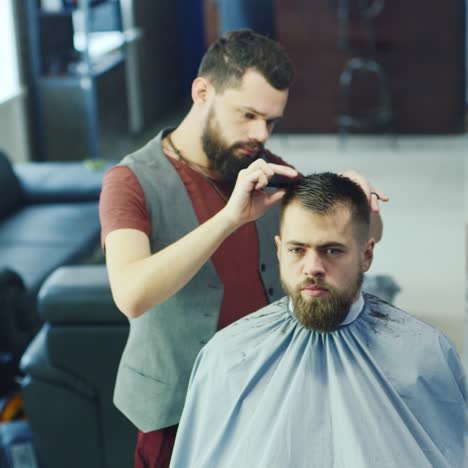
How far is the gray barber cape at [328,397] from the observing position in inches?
60.3

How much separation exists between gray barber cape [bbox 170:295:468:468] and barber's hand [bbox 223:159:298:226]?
0.80 ft

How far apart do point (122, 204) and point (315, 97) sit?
566cm

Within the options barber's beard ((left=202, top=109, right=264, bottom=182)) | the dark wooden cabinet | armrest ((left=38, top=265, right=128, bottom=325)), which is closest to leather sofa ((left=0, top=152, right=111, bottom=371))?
armrest ((left=38, top=265, right=128, bottom=325))

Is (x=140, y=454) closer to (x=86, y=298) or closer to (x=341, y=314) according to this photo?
(x=341, y=314)

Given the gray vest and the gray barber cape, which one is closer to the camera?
the gray barber cape

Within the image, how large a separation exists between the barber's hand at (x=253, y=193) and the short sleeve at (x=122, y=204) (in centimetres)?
24

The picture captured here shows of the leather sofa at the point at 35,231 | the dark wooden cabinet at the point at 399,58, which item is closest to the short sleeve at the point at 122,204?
the leather sofa at the point at 35,231

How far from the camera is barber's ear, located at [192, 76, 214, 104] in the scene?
1744mm

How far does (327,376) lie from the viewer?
5.27 feet

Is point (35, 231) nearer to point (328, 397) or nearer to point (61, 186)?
point (61, 186)

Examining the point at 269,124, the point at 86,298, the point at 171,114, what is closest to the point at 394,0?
the point at 171,114

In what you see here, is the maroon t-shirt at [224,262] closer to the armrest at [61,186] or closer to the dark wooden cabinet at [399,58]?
the armrest at [61,186]

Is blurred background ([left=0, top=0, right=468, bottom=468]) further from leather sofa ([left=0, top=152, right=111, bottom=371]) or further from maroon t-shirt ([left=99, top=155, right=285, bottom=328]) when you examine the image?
maroon t-shirt ([left=99, top=155, right=285, bottom=328])

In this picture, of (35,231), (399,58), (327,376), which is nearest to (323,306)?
(327,376)
